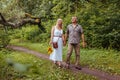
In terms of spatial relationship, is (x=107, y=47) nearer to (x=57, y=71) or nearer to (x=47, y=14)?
(x=57, y=71)

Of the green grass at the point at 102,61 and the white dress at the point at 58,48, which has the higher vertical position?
the white dress at the point at 58,48

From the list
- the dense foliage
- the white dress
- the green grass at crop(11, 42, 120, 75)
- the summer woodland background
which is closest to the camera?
the summer woodland background

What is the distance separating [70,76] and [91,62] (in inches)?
115

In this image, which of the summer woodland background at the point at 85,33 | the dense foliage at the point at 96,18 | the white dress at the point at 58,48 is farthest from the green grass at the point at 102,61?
the dense foliage at the point at 96,18

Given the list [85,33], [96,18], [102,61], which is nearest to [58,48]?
[102,61]

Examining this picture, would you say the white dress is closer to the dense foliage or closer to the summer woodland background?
the summer woodland background

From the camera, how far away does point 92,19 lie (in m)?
17.0

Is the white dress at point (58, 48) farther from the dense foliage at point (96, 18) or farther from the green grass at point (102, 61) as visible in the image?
the dense foliage at point (96, 18)

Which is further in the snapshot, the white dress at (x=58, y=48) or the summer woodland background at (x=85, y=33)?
the white dress at (x=58, y=48)

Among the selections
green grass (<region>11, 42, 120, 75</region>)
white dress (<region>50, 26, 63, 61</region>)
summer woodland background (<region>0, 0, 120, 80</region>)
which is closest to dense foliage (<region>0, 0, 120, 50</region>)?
summer woodland background (<region>0, 0, 120, 80</region>)

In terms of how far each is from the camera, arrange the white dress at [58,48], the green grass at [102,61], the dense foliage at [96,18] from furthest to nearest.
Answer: the dense foliage at [96,18], the green grass at [102,61], the white dress at [58,48]

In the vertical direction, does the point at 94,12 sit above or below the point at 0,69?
above

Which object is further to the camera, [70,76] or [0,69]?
[70,76]

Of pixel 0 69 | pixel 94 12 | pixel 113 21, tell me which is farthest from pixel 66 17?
pixel 0 69
